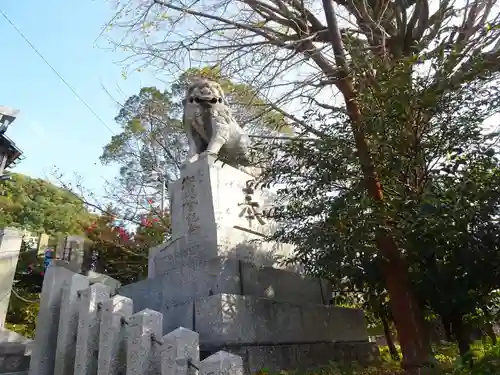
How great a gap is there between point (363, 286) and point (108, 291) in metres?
3.53

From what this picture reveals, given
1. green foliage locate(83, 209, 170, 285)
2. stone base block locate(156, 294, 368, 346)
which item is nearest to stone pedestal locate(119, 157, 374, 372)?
stone base block locate(156, 294, 368, 346)

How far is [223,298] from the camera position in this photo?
398 cm

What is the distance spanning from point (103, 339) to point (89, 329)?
371 mm

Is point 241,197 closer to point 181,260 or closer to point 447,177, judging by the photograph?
point 181,260

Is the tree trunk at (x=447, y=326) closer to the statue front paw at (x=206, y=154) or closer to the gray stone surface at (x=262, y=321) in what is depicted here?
the gray stone surface at (x=262, y=321)

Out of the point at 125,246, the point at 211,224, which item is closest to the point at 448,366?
the point at 211,224

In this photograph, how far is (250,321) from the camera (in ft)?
13.5

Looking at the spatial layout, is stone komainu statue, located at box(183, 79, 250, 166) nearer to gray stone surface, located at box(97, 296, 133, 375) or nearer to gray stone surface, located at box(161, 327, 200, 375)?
gray stone surface, located at box(97, 296, 133, 375)

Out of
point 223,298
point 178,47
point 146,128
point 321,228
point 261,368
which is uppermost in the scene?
point 146,128

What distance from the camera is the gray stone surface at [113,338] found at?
337cm

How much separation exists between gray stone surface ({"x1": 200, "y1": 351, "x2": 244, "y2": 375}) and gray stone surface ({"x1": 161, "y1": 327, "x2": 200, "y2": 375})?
0.60ft

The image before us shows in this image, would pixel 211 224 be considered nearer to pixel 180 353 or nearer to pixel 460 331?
pixel 180 353

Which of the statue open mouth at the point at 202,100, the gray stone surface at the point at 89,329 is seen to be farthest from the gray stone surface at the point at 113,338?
the statue open mouth at the point at 202,100

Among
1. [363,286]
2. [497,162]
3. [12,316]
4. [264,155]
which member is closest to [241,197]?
[264,155]
